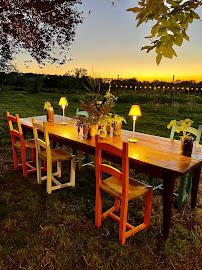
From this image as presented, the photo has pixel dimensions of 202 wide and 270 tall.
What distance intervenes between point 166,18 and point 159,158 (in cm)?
139

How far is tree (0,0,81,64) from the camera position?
4.81 meters

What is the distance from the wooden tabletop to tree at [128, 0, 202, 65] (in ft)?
3.64

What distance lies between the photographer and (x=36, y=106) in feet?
36.0

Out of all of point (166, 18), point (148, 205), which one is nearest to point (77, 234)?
point (148, 205)

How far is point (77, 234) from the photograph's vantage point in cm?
242

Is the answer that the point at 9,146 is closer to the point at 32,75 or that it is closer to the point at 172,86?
the point at 172,86

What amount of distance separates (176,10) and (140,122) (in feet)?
22.2

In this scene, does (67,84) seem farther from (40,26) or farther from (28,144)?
(28,144)

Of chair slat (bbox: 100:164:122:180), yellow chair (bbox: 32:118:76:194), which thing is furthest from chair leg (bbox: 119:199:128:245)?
yellow chair (bbox: 32:118:76:194)

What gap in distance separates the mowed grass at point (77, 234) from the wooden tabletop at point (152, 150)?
2.77ft

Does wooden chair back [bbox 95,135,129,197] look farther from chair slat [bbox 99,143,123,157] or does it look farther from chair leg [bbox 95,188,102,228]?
chair leg [bbox 95,188,102,228]

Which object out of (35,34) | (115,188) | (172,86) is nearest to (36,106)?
(35,34)

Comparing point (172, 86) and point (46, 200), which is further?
point (172, 86)

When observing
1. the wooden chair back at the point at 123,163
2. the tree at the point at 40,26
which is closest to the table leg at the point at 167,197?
the wooden chair back at the point at 123,163
